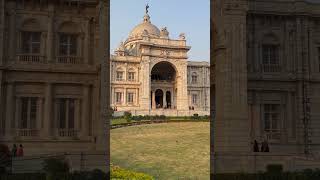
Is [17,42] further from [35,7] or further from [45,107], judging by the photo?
[45,107]

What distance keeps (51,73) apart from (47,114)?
2359mm

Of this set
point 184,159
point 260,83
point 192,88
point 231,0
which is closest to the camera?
point 231,0

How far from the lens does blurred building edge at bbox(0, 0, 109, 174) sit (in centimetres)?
2734

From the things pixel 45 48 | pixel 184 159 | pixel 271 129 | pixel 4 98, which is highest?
pixel 45 48

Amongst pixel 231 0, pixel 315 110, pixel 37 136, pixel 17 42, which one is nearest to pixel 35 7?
pixel 17 42

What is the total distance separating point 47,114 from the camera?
28.0 meters

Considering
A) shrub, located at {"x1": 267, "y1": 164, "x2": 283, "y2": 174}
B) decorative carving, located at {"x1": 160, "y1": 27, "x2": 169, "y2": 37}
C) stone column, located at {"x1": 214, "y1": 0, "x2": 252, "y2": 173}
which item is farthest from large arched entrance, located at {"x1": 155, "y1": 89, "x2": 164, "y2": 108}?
shrub, located at {"x1": 267, "y1": 164, "x2": 283, "y2": 174}

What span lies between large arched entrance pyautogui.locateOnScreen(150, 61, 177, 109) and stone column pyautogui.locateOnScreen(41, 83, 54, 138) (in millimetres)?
55991

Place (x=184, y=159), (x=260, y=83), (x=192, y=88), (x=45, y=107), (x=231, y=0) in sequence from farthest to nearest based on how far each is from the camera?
(x=192, y=88) < (x=184, y=159) < (x=260, y=83) < (x=45, y=107) < (x=231, y=0)

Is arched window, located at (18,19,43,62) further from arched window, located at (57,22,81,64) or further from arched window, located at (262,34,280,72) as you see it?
arched window, located at (262,34,280,72)

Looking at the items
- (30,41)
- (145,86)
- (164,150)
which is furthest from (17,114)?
(145,86)

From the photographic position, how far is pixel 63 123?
28.5 m

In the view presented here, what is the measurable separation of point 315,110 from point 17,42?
60.7 ft

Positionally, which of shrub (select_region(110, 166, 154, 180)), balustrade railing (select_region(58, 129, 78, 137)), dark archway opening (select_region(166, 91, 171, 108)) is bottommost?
shrub (select_region(110, 166, 154, 180))
